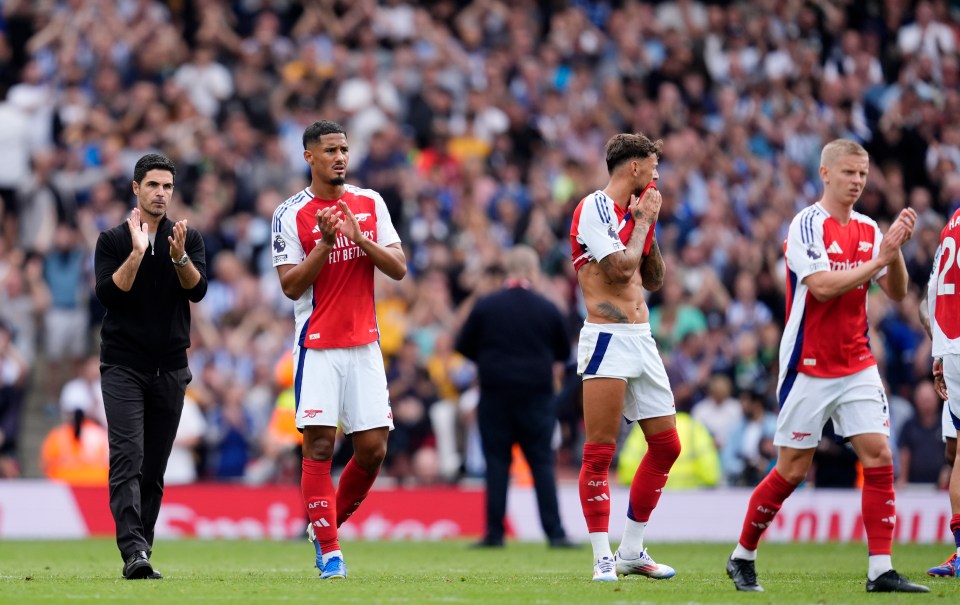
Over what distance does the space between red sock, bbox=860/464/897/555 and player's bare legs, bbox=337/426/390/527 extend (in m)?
3.14

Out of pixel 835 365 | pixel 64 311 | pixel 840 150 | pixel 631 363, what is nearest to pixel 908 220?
pixel 840 150

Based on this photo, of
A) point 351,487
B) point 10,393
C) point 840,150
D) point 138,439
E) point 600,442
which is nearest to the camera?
point 840,150

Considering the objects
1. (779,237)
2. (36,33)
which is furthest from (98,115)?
(779,237)

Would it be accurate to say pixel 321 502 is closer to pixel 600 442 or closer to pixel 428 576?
pixel 428 576

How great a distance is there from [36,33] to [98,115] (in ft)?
8.78

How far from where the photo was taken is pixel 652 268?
1046cm

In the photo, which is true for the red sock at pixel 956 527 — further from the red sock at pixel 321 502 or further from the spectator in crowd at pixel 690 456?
the spectator in crowd at pixel 690 456

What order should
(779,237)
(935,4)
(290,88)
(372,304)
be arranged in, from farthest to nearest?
(935,4)
(290,88)
(779,237)
(372,304)

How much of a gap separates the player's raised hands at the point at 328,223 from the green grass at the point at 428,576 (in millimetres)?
2205

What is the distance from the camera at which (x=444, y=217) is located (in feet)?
74.3

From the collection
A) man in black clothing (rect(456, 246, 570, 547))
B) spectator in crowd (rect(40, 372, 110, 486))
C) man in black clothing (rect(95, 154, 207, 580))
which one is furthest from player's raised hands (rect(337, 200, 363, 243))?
spectator in crowd (rect(40, 372, 110, 486))

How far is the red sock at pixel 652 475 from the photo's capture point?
10.2 meters

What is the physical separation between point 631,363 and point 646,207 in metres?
1.05

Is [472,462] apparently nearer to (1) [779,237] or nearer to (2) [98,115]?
(1) [779,237]
